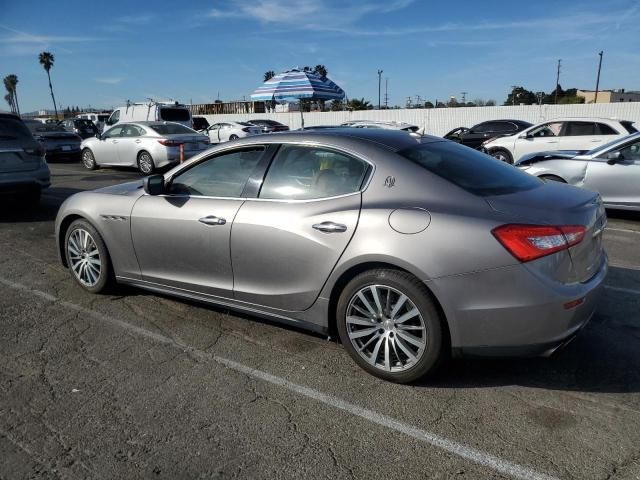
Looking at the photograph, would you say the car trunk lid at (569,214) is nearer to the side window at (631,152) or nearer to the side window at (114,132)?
the side window at (631,152)

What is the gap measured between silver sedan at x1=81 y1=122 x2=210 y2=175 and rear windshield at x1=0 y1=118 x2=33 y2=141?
5025 millimetres

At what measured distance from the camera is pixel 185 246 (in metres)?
3.94

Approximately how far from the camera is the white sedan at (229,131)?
24828mm

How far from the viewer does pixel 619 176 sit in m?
7.67

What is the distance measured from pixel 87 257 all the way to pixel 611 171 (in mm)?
7285

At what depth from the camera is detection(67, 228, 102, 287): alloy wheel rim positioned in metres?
4.66

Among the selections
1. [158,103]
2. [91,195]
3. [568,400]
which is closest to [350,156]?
[568,400]

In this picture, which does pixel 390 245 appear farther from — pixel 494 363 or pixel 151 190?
pixel 151 190

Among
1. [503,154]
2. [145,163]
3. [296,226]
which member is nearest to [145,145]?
[145,163]

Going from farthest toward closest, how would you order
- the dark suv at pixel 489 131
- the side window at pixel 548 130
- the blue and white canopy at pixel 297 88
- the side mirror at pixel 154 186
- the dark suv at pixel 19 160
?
the blue and white canopy at pixel 297 88 < the dark suv at pixel 489 131 < the side window at pixel 548 130 < the dark suv at pixel 19 160 < the side mirror at pixel 154 186

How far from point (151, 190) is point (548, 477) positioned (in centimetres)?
333

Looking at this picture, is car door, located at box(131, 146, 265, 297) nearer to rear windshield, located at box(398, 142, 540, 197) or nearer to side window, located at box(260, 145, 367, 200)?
side window, located at box(260, 145, 367, 200)

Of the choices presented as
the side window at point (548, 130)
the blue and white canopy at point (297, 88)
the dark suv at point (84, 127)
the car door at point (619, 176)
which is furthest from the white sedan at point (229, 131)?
the car door at point (619, 176)

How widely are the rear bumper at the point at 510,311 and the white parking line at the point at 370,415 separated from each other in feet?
1.78
